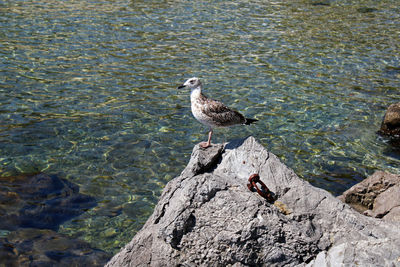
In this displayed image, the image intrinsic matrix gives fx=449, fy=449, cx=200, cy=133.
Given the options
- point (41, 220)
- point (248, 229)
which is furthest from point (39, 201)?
point (248, 229)

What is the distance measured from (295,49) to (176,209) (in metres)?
13.6

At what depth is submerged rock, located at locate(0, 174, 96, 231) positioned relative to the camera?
7.83 meters

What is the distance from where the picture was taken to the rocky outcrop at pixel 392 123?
11406 millimetres

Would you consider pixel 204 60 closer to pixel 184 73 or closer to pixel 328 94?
pixel 184 73

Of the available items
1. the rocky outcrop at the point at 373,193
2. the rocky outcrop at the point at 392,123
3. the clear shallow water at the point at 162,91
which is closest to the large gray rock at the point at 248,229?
the clear shallow water at the point at 162,91

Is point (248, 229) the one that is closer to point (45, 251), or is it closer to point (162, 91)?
point (45, 251)

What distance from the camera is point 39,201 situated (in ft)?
27.6

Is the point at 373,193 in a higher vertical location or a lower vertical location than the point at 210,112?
lower

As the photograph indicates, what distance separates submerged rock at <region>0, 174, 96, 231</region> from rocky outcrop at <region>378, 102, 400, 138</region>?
761cm

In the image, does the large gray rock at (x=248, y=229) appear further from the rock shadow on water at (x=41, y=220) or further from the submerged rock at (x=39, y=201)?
the submerged rock at (x=39, y=201)

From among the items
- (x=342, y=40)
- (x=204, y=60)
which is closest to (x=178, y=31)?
(x=204, y=60)

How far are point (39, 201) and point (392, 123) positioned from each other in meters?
8.62

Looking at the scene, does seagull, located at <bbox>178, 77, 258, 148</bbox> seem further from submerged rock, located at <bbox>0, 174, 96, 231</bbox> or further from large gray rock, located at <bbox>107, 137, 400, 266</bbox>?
submerged rock, located at <bbox>0, 174, 96, 231</bbox>

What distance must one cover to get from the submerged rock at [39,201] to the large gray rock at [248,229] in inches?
101
